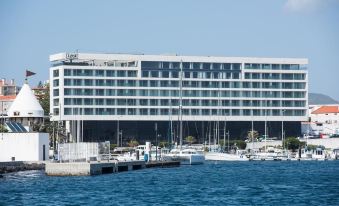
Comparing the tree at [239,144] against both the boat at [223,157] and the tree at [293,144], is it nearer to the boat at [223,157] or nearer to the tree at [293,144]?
the tree at [293,144]

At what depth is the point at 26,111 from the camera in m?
122

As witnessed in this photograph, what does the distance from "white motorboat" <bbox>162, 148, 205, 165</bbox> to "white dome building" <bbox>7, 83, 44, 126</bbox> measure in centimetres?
2844

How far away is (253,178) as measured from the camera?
99938 mm

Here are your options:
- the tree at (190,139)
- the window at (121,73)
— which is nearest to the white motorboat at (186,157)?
the tree at (190,139)

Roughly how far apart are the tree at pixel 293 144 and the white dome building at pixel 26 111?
76866 millimetres

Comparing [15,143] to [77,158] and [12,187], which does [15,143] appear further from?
[12,187]

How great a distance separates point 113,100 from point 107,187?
113565 mm

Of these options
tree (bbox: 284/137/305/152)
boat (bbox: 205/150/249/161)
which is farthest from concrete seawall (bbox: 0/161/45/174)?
tree (bbox: 284/137/305/152)

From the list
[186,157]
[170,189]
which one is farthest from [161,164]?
[170,189]

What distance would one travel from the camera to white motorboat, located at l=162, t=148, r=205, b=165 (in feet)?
480

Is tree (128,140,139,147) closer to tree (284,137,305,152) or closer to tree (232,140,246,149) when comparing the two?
tree (232,140,246,149)

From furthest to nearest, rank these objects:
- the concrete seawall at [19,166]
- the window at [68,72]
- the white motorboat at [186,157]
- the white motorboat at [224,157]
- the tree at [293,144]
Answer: the window at [68,72] → the tree at [293,144] → the white motorboat at [224,157] → the white motorboat at [186,157] → the concrete seawall at [19,166]

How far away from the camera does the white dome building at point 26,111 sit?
122 meters

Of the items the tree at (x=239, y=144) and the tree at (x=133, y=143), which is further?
the tree at (x=239, y=144)
